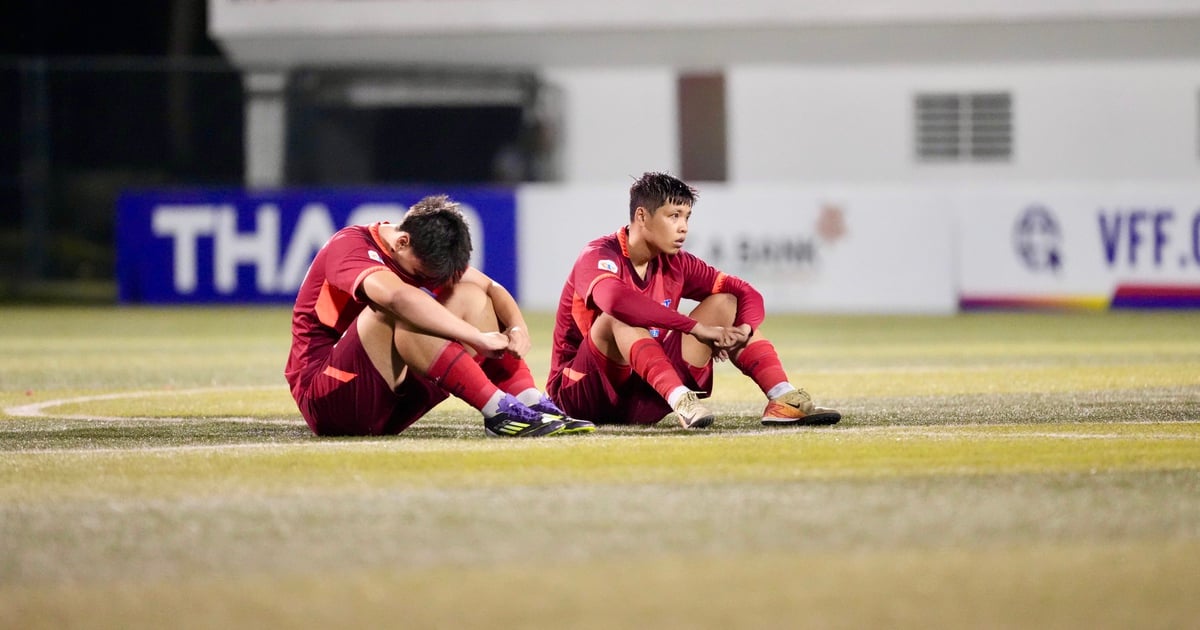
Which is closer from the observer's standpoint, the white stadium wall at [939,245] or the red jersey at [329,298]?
the red jersey at [329,298]

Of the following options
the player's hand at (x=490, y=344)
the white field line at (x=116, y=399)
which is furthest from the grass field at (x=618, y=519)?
the player's hand at (x=490, y=344)

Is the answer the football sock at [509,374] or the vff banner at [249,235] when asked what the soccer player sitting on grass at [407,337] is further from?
the vff banner at [249,235]

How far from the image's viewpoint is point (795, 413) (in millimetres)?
7086

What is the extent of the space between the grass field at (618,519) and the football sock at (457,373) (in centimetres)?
23

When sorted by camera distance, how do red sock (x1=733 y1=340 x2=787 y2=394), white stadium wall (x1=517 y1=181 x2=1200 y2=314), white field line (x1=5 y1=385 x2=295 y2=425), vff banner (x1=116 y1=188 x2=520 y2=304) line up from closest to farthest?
red sock (x1=733 y1=340 x2=787 y2=394), white field line (x1=5 y1=385 x2=295 y2=425), white stadium wall (x1=517 y1=181 x2=1200 y2=314), vff banner (x1=116 y1=188 x2=520 y2=304)

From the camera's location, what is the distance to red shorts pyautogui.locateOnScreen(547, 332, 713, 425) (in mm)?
7301

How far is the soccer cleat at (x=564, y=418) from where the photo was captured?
22.3ft

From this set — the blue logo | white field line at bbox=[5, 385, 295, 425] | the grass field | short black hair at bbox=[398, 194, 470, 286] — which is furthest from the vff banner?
short black hair at bbox=[398, 194, 470, 286]

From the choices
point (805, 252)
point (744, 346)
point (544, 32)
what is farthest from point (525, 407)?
point (544, 32)

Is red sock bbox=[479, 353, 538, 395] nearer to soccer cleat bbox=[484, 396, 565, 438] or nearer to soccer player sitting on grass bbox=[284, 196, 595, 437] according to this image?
soccer player sitting on grass bbox=[284, 196, 595, 437]

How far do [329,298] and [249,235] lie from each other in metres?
13.6

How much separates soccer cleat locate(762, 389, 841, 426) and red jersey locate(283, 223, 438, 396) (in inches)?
60.9

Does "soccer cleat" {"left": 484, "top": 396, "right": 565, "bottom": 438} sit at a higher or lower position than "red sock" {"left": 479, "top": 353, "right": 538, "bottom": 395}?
lower

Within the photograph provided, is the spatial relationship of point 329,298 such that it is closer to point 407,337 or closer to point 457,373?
point 407,337
